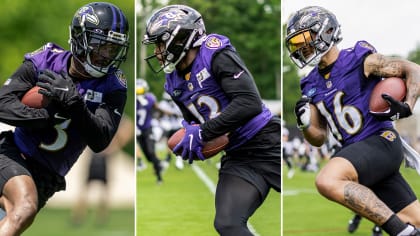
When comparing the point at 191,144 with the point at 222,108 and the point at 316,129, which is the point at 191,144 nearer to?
the point at 222,108

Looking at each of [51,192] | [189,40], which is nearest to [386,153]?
[189,40]

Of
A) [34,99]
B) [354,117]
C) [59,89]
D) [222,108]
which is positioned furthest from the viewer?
[354,117]

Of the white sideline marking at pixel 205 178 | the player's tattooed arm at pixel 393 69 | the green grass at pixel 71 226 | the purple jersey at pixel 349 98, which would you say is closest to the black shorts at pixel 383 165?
the purple jersey at pixel 349 98

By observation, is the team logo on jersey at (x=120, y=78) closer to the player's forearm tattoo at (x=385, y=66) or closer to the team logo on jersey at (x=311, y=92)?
the team logo on jersey at (x=311, y=92)

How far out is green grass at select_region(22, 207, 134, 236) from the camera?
8.93m

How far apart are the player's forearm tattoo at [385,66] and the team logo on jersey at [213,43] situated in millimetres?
945

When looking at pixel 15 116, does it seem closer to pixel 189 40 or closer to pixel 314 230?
pixel 189 40

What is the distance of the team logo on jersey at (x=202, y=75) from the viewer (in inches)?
151

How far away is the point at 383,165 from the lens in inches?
151

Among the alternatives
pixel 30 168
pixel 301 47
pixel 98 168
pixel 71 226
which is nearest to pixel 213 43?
pixel 301 47

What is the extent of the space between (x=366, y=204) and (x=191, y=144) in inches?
40.3

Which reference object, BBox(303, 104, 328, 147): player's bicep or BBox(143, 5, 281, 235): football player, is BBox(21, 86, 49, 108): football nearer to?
BBox(143, 5, 281, 235): football player

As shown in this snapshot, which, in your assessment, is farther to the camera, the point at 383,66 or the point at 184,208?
the point at 184,208

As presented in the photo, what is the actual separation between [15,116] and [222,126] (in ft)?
3.80
